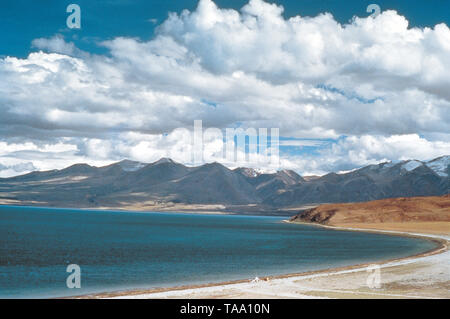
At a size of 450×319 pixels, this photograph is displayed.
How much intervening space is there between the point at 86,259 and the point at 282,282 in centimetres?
4266

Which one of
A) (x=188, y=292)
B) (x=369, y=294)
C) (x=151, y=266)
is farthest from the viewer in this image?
Result: (x=151, y=266)

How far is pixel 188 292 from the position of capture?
43.5 metres

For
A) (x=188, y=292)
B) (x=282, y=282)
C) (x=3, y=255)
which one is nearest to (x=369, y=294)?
(x=282, y=282)
